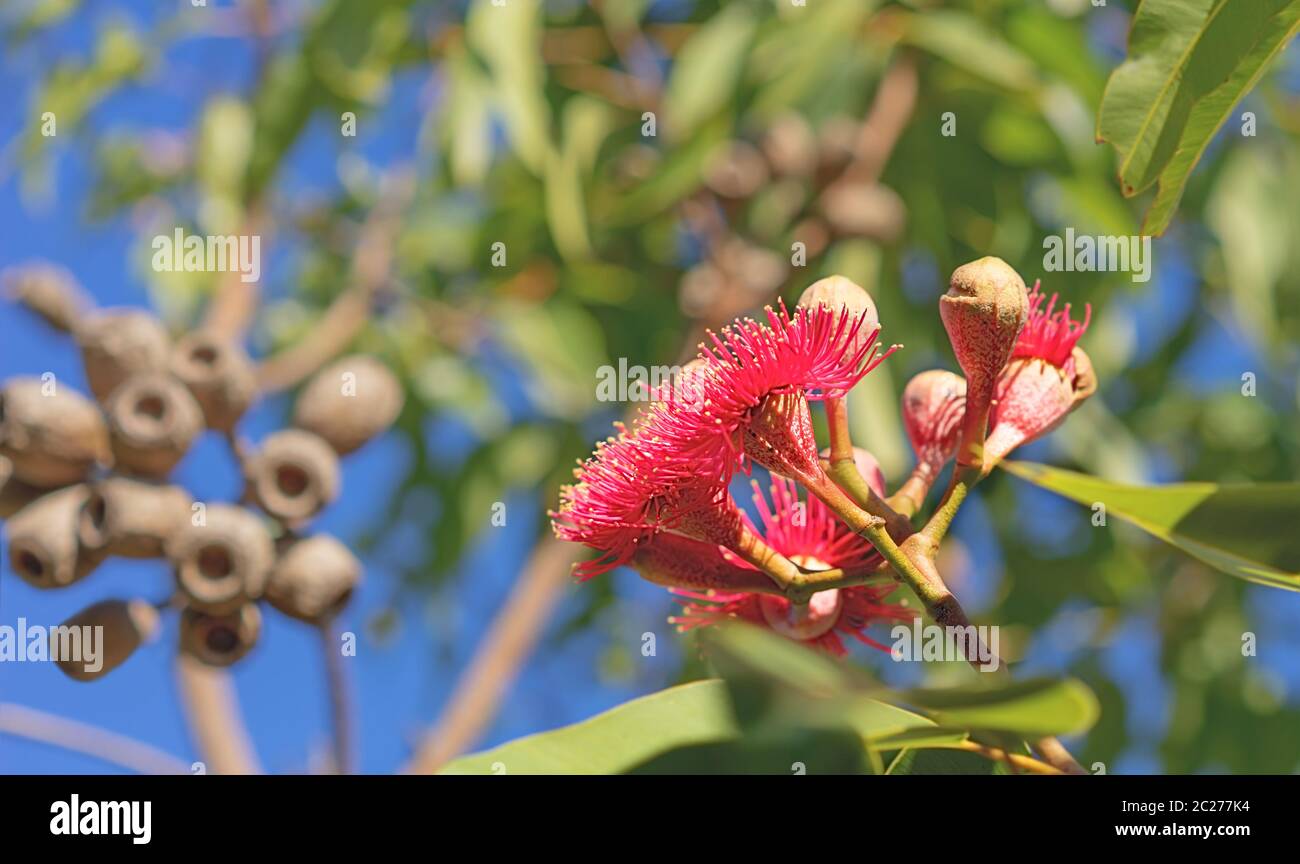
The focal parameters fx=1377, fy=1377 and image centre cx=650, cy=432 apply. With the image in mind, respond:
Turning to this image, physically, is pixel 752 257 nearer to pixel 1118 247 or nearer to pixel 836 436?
pixel 1118 247

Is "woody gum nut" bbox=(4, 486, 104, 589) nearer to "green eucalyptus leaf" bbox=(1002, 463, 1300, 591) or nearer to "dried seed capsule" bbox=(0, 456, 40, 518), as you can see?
"dried seed capsule" bbox=(0, 456, 40, 518)

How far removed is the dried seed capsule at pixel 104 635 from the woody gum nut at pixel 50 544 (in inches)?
2.8

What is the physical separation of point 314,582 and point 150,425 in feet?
0.83

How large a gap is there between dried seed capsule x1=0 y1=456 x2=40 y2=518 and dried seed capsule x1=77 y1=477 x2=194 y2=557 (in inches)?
2.8

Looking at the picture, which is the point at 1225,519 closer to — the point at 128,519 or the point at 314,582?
the point at 314,582

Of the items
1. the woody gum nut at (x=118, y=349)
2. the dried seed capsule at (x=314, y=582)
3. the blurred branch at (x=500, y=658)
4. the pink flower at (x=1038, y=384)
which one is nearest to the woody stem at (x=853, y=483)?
the pink flower at (x=1038, y=384)

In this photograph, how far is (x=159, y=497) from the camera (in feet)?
4.99

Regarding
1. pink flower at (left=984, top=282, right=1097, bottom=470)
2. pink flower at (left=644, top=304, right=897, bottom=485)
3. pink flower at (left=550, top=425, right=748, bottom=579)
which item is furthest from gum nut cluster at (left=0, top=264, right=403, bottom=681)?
pink flower at (left=984, top=282, right=1097, bottom=470)

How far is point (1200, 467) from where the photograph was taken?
3.25m

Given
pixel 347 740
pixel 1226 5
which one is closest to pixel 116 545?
pixel 347 740

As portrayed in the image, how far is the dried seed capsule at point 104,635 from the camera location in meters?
1.39

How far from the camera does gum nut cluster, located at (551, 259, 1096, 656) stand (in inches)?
39.6

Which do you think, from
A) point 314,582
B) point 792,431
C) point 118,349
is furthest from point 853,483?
point 118,349

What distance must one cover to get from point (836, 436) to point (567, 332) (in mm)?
1941
